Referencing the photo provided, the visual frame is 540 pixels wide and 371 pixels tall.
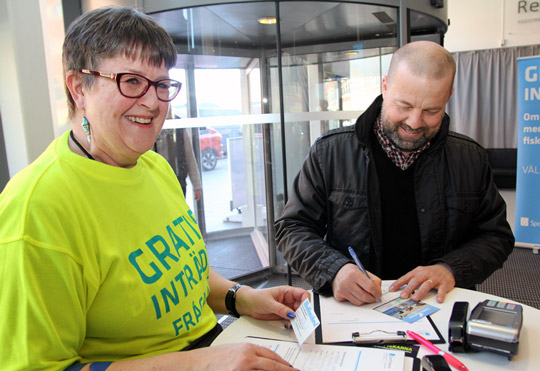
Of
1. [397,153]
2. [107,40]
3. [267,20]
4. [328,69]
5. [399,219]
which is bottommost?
[399,219]

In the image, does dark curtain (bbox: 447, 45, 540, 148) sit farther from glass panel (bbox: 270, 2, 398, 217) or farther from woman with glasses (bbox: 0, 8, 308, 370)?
woman with glasses (bbox: 0, 8, 308, 370)

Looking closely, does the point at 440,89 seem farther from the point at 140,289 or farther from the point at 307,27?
the point at 307,27

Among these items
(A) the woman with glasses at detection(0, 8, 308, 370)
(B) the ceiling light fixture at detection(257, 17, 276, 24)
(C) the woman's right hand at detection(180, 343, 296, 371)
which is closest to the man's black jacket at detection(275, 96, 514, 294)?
(A) the woman with glasses at detection(0, 8, 308, 370)

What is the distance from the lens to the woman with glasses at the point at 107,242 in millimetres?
769

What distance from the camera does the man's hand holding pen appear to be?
1.26 m

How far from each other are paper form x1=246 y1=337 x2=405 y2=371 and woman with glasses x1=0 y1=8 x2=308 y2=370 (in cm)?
10

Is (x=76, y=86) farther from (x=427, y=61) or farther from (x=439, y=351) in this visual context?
(x=427, y=61)

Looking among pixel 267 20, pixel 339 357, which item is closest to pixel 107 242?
pixel 339 357

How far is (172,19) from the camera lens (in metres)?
3.06

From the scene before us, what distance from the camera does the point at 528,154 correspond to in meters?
4.57

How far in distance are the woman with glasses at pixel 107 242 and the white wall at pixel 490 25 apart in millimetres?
7285

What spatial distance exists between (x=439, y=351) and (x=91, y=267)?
2.76 feet

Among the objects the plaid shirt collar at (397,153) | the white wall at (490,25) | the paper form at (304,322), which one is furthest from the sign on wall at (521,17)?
the paper form at (304,322)

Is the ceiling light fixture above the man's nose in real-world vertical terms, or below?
above
